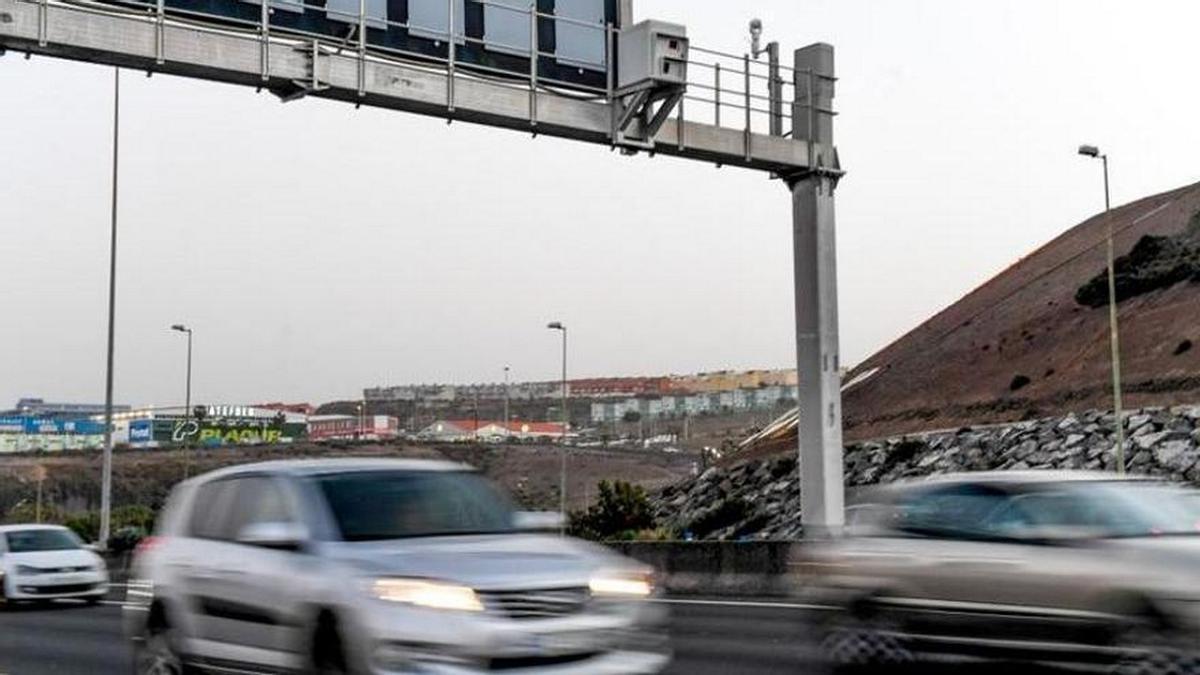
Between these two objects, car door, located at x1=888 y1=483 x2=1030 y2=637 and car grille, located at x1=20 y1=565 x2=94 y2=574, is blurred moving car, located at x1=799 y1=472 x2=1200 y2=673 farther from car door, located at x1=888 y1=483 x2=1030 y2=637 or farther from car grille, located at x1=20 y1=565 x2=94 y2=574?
car grille, located at x1=20 y1=565 x2=94 y2=574

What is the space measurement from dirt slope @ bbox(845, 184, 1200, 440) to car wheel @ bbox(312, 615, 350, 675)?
59661 mm

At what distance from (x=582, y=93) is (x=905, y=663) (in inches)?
519

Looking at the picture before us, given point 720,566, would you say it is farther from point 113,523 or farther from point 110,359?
point 113,523

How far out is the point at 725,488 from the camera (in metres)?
79.4

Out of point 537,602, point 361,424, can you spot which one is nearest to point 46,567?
point 537,602

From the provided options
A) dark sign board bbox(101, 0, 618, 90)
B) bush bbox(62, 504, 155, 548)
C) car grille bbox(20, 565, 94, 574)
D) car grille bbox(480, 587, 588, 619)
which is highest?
dark sign board bbox(101, 0, 618, 90)

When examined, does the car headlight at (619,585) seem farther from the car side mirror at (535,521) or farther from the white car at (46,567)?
the white car at (46,567)

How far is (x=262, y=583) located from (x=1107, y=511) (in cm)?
546

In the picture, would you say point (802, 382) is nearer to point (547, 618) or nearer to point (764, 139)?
point (764, 139)

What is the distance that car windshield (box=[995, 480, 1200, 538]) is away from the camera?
10750 millimetres

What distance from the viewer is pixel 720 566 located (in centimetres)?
2628

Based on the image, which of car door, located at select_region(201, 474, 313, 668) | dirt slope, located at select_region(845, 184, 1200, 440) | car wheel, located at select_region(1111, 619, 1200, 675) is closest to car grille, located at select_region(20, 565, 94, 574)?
car door, located at select_region(201, 474, 313, 668)

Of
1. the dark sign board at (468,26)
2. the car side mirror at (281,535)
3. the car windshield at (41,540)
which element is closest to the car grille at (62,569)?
the car windshield at (41,540)

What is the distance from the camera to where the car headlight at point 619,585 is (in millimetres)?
9039
